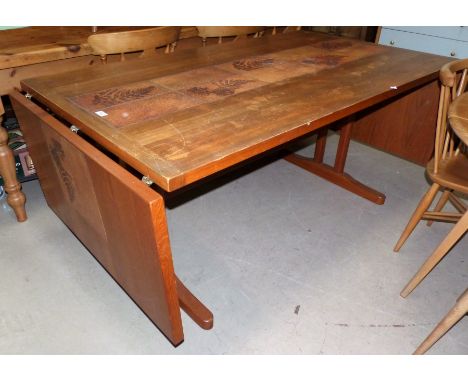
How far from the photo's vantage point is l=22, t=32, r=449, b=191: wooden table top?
1.06 metres

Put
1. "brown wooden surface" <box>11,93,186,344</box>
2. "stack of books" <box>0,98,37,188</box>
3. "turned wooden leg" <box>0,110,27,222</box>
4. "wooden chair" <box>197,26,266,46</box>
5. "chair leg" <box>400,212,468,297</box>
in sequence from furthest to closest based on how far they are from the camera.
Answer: "wooden chair" <box>197,26,266,46</box> < "stack of books" <box>0,98,37,188</box> < "turned wooden leg" <box>0,110,27,222</box> < "chair leg" <box>400,212,468,297</box> < "brown wooden surface" <box>11,93,186,344</box>

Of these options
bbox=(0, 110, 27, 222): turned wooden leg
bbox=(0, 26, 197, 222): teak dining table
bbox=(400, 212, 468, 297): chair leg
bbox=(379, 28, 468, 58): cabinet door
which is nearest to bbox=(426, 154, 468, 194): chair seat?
bbox=(400, 212, 468, 297): chair leg


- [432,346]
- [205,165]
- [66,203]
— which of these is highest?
[205,165]

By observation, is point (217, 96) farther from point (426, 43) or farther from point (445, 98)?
point (426, 43)

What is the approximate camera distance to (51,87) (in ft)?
4.70

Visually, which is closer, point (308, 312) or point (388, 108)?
point (308, 312)

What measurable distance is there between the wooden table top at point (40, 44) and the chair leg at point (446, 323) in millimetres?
1739

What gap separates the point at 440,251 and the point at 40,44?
182 centimetres

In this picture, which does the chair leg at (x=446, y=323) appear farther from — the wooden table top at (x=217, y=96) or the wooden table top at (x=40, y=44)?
the wooden table top at (x=40, y=44)

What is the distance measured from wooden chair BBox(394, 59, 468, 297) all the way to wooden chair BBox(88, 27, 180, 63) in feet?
3.77

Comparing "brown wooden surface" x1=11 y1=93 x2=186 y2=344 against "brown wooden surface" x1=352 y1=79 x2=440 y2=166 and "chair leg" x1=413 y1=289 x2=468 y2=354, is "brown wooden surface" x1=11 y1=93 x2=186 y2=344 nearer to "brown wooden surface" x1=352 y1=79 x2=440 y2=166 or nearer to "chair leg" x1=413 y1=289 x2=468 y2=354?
"chair leg" x1=413 y1=289 x2=468 y2=354
